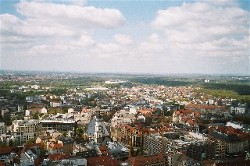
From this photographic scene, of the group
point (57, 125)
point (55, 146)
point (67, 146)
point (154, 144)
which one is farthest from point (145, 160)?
point (57, 125)

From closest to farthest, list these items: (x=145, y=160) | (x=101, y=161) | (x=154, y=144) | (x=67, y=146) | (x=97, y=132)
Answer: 1. (x=101, y=161)
2. (x=145, y=160)
3. (x=67, y=146)
4. (x=154, y=144)
5. (x=97, y=132)

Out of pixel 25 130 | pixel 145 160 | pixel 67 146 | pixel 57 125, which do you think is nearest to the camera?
pixel 145 160

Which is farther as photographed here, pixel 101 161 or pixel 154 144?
pixel 154 144

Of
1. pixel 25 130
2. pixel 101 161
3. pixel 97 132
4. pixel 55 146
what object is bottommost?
pixel 25 130

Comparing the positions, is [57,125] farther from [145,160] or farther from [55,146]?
[145,160]

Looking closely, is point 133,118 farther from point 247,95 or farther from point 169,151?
point 247,95

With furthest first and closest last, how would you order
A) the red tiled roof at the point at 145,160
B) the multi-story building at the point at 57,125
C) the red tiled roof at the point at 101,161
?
the multi-story building at the point at 57,125, the red tiled roof at the point at 145,160, the red tiled roof at the point at 101,161

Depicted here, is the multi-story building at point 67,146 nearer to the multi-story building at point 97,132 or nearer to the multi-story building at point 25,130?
the multi-story building at point 97,132

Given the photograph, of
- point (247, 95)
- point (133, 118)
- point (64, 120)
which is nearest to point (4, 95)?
point (64, 120)

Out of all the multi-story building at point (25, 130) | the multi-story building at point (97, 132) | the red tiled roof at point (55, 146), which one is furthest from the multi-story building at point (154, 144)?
A: the multi-story building at point (25, 130)

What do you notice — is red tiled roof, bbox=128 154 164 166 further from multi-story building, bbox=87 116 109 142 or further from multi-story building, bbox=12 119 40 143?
multi-story building, bbox=12 119 40 143

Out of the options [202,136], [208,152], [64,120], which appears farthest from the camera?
[64,120]
